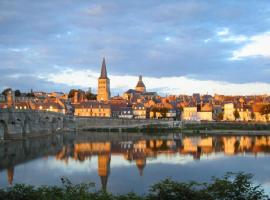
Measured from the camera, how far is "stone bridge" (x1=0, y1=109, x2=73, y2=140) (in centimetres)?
5272

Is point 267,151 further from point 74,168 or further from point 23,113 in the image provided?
point 23,113

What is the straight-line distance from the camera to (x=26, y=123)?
196 ft

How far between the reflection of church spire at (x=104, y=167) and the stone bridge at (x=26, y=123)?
57.2 ft

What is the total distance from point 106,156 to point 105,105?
71718 mm

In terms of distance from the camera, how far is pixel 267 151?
4497cm

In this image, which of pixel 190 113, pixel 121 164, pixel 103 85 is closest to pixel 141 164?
pixel 121 164

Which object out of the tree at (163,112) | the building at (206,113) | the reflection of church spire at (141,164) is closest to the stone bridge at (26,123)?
the reflection of church spire at (141,164)

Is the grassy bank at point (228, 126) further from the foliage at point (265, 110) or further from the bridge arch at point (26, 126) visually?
the bridge arch at point (26, 126)

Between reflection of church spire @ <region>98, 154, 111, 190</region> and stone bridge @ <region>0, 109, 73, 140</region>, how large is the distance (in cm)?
1743

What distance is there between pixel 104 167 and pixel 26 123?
29836 mm

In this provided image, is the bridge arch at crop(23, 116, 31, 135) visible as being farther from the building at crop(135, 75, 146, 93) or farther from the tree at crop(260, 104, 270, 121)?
the building at crop(135, 75, 146, 93)

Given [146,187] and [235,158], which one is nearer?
[146,187]

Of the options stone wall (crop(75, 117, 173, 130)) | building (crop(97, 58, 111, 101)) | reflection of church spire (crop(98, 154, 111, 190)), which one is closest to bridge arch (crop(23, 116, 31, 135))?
reflection of church spire (crop(98, 154, 111, 190))

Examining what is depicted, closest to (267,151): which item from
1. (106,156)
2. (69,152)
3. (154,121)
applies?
(106,156)
